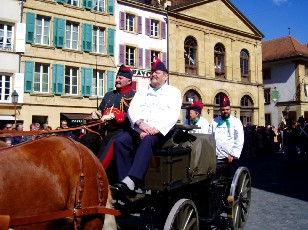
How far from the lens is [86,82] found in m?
25.8

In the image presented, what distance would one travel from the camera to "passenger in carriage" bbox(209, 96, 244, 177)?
662 cm

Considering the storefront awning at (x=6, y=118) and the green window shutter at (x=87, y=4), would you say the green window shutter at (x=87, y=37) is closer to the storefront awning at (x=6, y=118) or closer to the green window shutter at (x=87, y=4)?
the green window shutter at (x=87, y=4)

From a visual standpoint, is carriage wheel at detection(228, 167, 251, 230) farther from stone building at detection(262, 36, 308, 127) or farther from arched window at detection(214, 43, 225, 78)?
stone building at detection(262, 36, 308, 127)

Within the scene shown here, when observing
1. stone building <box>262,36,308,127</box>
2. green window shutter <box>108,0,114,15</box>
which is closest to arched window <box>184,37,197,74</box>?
green window shutter <box>108,0,114,15</box>

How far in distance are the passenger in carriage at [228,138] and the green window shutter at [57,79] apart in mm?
19097

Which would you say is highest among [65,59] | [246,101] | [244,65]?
[244,65]

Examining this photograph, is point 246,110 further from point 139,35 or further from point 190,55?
point 139,35

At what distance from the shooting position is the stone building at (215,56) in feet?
102

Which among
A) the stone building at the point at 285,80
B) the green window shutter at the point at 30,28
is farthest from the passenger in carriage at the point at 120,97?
the stone building at the point at 285,80

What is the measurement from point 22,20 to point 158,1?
12.4 meters

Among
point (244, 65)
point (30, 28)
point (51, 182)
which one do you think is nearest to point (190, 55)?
point (244, 65)

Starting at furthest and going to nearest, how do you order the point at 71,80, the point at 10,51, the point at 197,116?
the point at 71,80 < the point at 10,51 < the point at 197,116

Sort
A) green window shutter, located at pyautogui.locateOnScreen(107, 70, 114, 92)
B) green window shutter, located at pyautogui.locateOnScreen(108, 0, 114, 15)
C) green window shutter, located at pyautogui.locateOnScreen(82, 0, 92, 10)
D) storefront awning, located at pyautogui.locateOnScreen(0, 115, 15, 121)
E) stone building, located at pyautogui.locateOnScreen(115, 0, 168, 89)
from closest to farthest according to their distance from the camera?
storefront awning, located at pyautogui.locateOnScreen(0, 115, 15, 121) < green window shutter, located at pyautogui.locateOnScreen(82, 0, 92, 10) < green window shutter, located at pyautogui.locateOnScreen(107, 70, 114, 92) < green window shutter, located at pyautogui.locateOnScreen(108, 0, 114, 15) < stone building, located at pyautogui.locateOnScreen(115, 0, 168, 89)

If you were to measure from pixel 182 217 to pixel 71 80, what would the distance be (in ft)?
73.4
